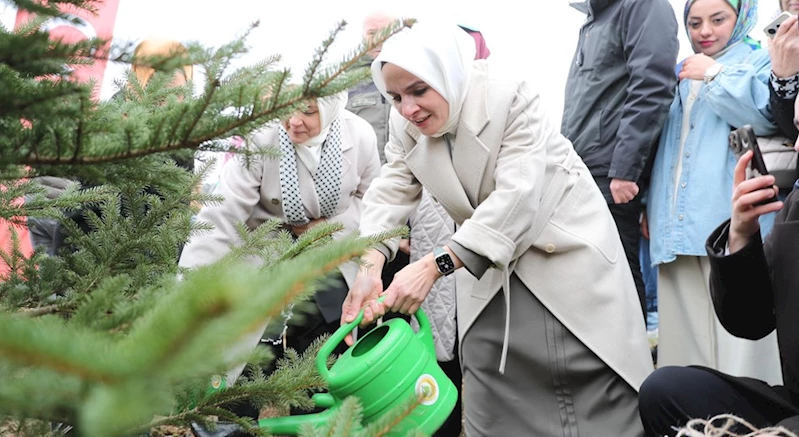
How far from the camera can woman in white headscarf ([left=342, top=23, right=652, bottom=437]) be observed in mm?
1809

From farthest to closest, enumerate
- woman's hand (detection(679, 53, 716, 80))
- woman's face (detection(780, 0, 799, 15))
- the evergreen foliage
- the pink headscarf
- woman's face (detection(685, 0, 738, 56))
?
the pink headscarf, woman's face (detection(685, 0, 738, 56)), woman's hand (detection(679, 53, 716, 80)), woman's face (detection(780, 0, 799, 15)), the evergreen foliage

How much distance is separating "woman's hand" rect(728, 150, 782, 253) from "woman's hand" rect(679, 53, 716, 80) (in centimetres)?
90

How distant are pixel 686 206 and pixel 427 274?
3.57 ft

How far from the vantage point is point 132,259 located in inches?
51.6

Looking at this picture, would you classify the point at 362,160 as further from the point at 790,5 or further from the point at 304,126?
the point at 790,5

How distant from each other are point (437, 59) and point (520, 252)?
1.82ft

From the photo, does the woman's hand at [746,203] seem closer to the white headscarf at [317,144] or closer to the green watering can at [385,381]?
the green watering can at [385,381]

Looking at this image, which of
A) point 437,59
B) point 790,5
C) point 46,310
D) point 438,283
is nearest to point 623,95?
point 790,5

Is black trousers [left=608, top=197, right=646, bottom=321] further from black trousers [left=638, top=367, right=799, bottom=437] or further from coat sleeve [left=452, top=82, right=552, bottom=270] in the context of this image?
black trousers [left=638, top=367, right=799, bottom=437]

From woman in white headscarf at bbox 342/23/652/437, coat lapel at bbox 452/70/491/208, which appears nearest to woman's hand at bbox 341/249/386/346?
woman in white headscarf at bbox 342/23/652/437

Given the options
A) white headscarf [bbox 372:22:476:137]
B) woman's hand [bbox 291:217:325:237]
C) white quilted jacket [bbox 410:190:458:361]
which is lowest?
white quilted jacket [bbox 410:190:458:361]

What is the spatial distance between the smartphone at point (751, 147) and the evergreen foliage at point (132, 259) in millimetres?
926

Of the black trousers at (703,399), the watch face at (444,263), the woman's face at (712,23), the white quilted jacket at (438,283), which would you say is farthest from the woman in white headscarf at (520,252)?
the woman's face at (712,23)

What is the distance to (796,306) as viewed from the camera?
149 cm
